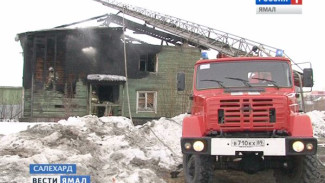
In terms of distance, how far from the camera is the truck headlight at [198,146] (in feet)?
19.0

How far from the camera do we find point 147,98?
75.2 ft

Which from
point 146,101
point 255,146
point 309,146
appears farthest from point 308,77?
point 146,101

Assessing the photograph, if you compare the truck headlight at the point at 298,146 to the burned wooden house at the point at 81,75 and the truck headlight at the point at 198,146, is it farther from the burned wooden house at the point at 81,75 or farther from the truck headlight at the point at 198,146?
the burned wooden house at the point at 81,75

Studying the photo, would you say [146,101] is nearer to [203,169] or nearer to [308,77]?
[308,77]

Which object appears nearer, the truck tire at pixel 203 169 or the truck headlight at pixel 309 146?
the truck headlight at pixel 309 146

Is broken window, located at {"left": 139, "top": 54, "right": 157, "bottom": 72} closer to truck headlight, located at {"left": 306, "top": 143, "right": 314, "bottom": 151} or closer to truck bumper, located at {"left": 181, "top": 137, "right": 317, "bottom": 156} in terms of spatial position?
truck bumper, located at {"left": 181, "top": 137, "right": 317, "bottom": 156}

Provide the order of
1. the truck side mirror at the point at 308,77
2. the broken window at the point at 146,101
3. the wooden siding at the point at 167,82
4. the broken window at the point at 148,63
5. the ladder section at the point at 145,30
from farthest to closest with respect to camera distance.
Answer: the ladder section at the point at 145,30 → the broken window at the point at 148,63 → the broken window at the point at 146,101 → the wooden siding at the point at 167,82 → the truck side mirror at the point at 308,77

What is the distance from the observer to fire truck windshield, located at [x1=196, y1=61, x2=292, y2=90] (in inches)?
264

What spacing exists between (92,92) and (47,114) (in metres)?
2.99

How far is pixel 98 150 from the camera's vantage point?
29.4 feet

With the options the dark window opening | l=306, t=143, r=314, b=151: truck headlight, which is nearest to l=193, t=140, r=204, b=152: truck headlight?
l=306, t=143, r=314, b=151: truck headlight

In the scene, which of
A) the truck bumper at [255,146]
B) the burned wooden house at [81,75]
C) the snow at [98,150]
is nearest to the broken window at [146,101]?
the burned wooden house at [81,75]

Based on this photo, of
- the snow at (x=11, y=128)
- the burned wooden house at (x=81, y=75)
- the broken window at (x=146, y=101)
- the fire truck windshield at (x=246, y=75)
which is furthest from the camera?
the broken window at (x=146, y=101)

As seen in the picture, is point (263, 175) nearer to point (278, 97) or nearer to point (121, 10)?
point (278, 97)
